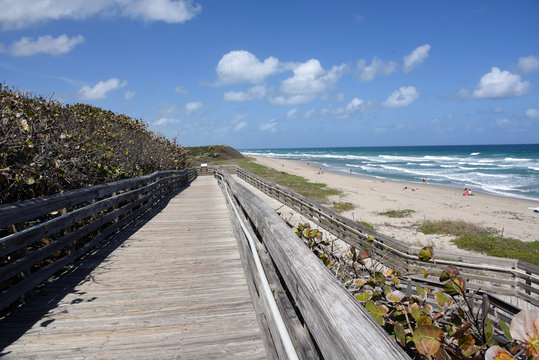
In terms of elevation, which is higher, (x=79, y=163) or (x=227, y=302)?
(x=79, y=163)

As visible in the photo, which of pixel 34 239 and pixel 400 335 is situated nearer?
pixel 400 335

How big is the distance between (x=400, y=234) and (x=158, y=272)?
14369 mm

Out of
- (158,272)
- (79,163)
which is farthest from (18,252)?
(79,163)

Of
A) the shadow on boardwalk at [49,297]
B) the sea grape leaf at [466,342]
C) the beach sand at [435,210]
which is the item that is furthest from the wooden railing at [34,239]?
the beach sand at [435,210]

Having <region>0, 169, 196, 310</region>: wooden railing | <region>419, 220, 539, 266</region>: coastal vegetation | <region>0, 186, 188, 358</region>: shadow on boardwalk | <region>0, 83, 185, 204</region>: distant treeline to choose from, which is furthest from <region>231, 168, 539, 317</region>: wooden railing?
<region>0, 83, 185, 204</region>: distant treeline

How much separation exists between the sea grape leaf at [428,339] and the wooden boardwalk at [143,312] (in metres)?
1.84

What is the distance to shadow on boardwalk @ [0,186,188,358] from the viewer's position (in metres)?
3.27

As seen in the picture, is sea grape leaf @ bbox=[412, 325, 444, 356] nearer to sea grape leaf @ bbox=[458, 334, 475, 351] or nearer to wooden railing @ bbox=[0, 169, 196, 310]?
sea grape leaf @ bbox=[458, 334, 475, 351]

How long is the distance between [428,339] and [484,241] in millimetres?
16164

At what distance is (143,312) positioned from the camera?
3.69 m

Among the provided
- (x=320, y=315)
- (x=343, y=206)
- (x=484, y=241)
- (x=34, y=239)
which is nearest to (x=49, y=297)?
(x=34, y=239)

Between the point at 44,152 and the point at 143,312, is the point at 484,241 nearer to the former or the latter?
the point at 143,312

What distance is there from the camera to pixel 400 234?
16.7 m

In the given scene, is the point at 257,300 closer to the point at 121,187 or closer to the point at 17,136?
the point at 17,136
